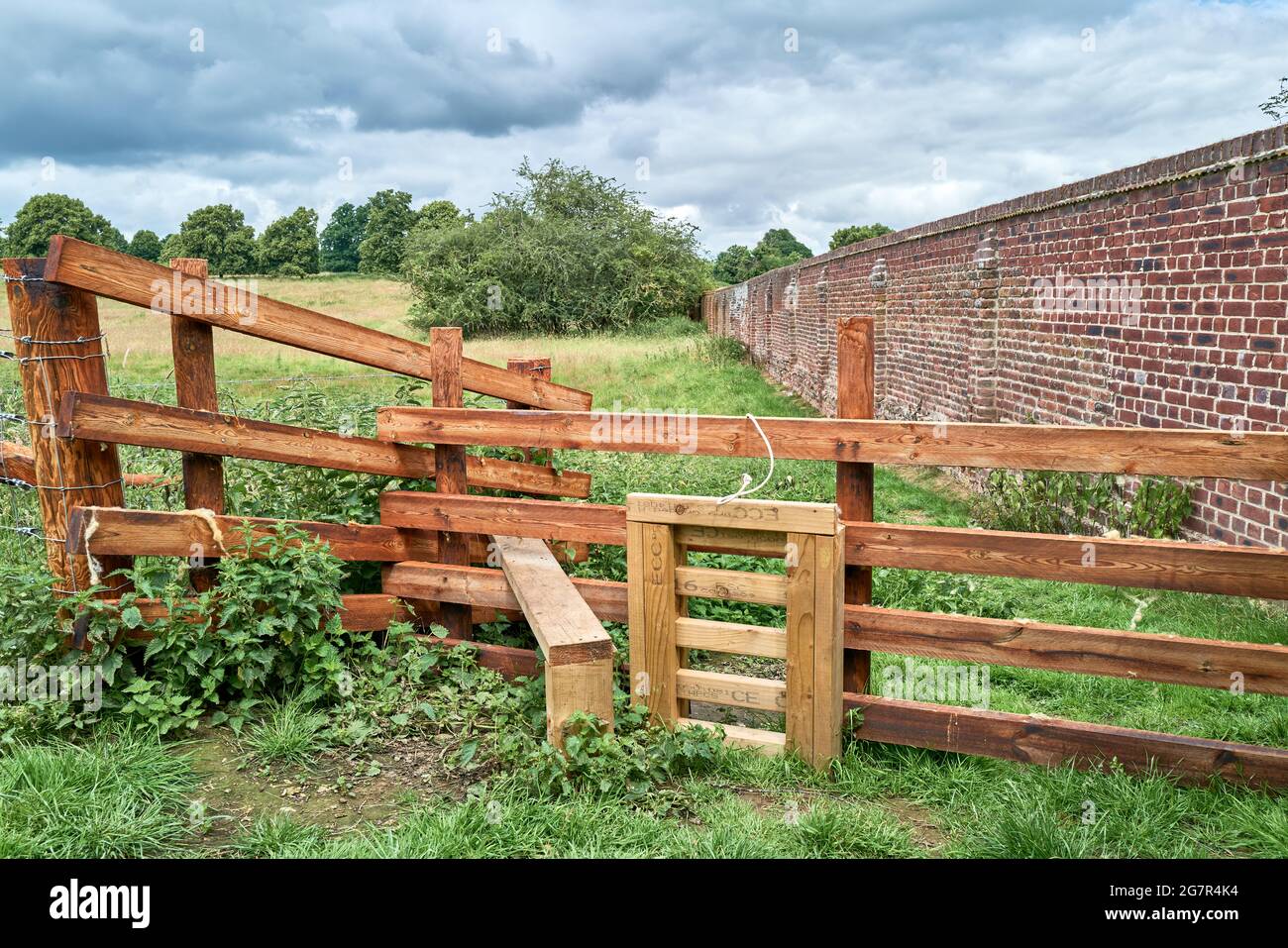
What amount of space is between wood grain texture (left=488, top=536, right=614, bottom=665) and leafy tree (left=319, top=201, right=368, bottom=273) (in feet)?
197

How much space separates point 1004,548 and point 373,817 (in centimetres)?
258

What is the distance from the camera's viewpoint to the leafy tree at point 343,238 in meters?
61.5

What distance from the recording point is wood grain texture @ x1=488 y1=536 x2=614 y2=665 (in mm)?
3680

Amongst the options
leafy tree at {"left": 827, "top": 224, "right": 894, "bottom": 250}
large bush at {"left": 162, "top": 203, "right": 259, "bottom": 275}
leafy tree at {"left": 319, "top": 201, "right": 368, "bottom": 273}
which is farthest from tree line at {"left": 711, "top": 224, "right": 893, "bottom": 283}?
large bush at {"left": 162, "top": 203, "right": 259, "bottom": 275}

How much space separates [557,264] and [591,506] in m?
34.8

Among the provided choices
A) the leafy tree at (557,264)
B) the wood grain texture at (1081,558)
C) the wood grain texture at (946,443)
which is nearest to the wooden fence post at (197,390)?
the wood grain texture at (946,443)

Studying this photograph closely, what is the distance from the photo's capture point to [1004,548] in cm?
389

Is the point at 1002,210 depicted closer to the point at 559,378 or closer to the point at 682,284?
the point at 559,378

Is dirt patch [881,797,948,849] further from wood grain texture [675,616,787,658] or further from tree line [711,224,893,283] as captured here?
tree line [711,224,893,283]

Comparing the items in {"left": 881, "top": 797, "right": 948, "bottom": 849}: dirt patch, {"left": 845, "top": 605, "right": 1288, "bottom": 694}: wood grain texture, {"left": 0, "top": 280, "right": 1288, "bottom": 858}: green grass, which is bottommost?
{"left": 881, "top": 797, "right": 948, "bottom": 849}: dirt patch

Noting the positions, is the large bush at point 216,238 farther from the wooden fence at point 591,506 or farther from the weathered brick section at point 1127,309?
the wooden fence at point 591,506

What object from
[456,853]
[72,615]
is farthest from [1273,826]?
[72,615]

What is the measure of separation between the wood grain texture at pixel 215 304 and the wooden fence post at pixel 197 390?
0.13 m

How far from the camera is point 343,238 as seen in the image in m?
63.0
